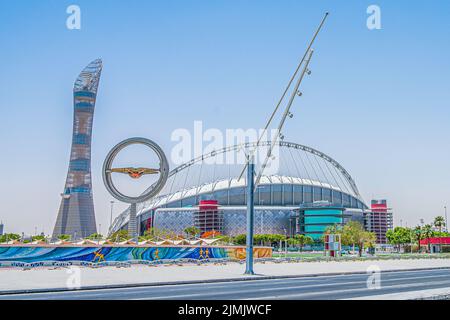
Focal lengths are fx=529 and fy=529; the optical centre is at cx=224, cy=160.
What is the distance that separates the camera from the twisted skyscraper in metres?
157

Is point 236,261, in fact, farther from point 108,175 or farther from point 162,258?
point 108,175

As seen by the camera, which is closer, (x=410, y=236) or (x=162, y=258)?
(x=162, y=258)

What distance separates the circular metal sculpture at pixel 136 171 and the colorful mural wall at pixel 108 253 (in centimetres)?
940

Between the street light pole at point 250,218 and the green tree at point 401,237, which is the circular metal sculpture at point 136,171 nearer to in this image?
the street light pole at point 250,218

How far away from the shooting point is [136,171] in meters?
60.1

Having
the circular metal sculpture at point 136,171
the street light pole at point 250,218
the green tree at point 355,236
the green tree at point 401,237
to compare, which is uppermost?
the circular metal sculpture at point 136,171

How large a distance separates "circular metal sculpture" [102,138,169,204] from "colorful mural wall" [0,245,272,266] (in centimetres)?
940

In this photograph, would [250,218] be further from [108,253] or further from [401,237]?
[401,237]

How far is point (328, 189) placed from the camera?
17762 cm

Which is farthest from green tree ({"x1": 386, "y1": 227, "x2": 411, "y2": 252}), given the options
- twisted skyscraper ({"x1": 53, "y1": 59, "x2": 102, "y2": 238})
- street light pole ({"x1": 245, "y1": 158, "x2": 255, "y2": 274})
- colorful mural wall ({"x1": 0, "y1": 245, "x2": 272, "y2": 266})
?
street light pole ({"x1": 245, "y1": 158, "x2": 255, "y2": 274})

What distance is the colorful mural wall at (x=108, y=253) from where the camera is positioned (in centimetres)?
4150

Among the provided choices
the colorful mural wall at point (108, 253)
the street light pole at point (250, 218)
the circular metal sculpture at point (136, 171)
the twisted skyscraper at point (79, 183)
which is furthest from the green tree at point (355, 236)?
the twisted skyscraper at point (79, 183)
